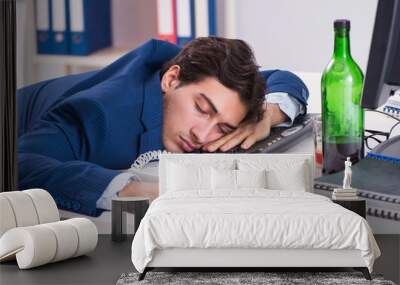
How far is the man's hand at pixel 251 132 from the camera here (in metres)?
5.09

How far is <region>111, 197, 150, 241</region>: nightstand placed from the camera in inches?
196

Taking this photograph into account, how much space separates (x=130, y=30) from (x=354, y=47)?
1.48 m

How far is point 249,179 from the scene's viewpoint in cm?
485

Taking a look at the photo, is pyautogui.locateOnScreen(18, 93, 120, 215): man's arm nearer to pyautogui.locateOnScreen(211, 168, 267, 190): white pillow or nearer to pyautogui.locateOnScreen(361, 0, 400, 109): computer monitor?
pyautogui.locateOnScreen(211, 168, 267, 190): white pillow

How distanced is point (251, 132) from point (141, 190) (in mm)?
820

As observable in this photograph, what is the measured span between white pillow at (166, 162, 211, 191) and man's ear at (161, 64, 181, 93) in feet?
1.79

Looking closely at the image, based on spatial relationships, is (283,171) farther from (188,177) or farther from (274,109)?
(188,177)

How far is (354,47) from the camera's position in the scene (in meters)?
5.10

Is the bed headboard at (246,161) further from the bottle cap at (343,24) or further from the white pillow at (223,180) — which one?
the bottle cap at (343,24)

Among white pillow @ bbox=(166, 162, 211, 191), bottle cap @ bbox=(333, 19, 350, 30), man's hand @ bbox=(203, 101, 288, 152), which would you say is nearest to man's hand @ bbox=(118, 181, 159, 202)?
white pillow @ bbox=(166, 162, 211, 191)

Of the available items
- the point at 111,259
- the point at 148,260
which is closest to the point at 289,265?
the point at 148,260

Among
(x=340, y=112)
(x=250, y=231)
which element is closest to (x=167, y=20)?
(x=340, y=112)

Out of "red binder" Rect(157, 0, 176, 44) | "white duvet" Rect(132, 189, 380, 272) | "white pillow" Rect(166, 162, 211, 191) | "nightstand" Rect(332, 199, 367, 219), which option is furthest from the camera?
"red binder" Rect(157, 0, 176, 44)

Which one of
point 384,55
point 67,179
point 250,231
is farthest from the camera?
point 67,179
